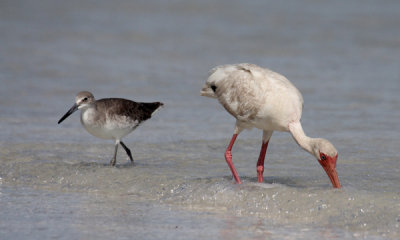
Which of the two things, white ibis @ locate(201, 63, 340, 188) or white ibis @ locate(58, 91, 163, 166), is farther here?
white ibis @ locate(58, 91, 163, 166)

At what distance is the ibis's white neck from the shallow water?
0.42 meters

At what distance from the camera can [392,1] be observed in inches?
1208

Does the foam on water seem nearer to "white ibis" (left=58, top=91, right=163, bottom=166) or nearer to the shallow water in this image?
the shallow water

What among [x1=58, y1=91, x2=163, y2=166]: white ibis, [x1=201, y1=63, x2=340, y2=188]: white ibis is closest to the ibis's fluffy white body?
[x1=201, y1=63, x2=340, y2=188]: white ibis

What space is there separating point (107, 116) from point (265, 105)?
2.09 m

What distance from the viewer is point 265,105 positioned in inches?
320

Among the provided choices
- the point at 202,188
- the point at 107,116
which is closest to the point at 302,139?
the point at 202,188

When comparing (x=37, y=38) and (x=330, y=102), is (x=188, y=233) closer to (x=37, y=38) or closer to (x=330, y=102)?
(x=330, y=102)

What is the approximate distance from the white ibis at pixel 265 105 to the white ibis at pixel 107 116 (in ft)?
4.10

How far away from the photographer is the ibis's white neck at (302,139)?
783 cm

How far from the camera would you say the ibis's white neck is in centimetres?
783

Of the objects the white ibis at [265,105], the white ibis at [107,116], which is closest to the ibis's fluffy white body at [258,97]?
the white ibis at [265,105]

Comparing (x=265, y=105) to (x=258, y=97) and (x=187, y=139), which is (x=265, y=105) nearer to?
(x=258, y=97)

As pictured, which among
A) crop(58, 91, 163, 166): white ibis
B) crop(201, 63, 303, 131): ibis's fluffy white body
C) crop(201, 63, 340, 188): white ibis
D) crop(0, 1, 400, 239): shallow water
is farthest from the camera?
crop(58, 91, 163, 166): white ibis
